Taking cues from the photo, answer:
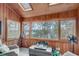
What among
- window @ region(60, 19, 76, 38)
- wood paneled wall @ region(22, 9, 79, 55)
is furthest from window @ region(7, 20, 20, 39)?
window @ region(60, 19, 76, 38)

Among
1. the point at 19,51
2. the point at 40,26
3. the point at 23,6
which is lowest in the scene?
the point at 19,51

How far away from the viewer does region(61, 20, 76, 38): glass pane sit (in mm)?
1915

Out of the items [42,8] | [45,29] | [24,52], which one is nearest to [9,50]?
[24,52]

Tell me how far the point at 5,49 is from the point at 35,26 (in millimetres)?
662

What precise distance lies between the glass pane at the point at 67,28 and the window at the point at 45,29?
0.12 metres

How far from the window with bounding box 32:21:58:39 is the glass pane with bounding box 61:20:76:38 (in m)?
0.12

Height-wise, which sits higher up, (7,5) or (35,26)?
(7,5)

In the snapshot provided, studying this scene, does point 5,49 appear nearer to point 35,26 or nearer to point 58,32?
point 35,26

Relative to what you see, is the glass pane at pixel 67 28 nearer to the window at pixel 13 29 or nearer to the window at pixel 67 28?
the window at pixel 67 28

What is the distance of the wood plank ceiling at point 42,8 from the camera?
6.32 feet

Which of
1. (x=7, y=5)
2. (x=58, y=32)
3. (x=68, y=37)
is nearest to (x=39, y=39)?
(x=58, y=32)

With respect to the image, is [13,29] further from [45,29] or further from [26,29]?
[45,29]

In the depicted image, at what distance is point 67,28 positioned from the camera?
194cm

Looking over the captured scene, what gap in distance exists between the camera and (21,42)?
6.54 ft
